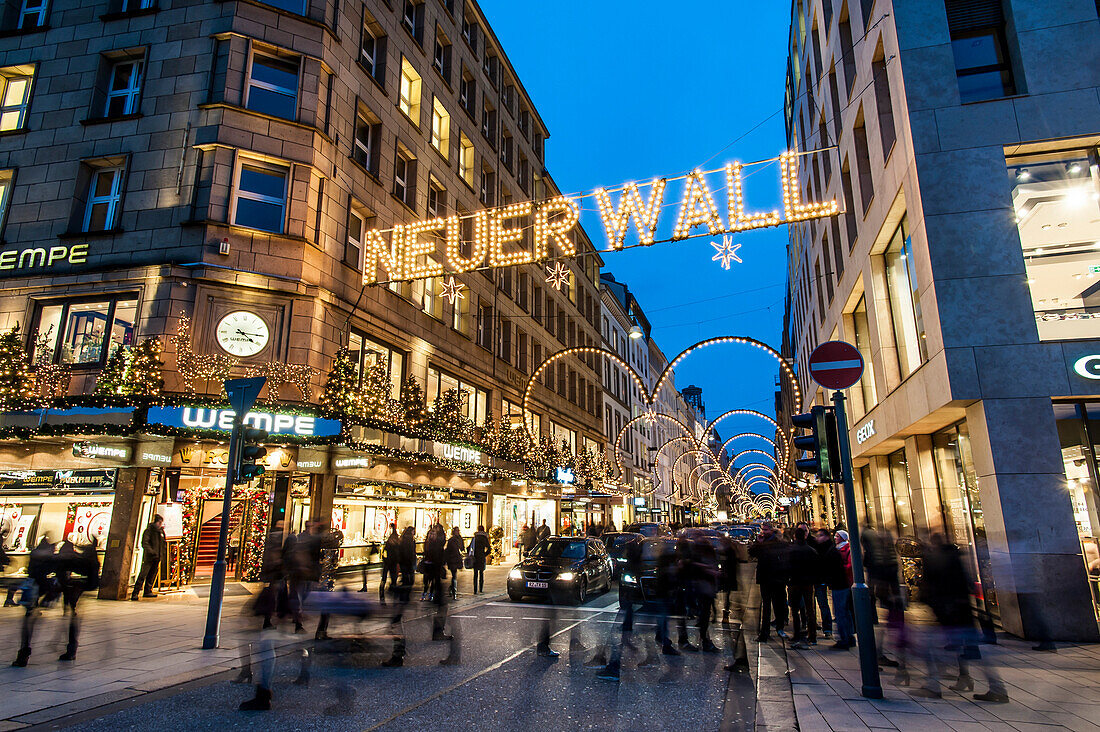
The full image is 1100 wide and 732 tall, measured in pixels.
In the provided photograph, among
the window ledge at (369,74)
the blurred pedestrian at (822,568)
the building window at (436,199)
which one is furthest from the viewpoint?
the building window at (436,199)

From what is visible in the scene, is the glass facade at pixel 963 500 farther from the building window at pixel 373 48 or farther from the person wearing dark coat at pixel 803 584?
the building window at pixel 373 48

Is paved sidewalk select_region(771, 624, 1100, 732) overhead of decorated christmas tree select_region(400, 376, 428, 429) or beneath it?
beneath

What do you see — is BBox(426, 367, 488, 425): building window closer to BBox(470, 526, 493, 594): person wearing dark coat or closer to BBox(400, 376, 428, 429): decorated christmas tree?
BBox(400, 376, 428, 429): decorated christmas tree

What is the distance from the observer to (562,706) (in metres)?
6.72

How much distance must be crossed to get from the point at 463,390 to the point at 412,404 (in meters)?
5.03

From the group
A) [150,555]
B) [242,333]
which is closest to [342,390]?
[242,333]

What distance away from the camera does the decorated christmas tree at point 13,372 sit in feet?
49.1

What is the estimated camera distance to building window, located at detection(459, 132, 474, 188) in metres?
28.2

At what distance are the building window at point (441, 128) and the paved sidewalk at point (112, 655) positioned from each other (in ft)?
62.0

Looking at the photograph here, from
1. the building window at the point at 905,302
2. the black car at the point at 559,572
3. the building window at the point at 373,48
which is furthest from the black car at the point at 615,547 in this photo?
the building window at the point at 373,48

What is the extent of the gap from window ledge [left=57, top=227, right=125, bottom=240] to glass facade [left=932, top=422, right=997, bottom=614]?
67.3 ft

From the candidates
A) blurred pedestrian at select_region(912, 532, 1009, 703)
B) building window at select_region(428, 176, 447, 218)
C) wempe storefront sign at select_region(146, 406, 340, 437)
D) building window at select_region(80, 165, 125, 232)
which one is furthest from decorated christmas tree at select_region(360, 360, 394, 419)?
blurred pedestrian at select_region(912, 532, 1009, 703)

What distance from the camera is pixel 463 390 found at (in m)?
24.8

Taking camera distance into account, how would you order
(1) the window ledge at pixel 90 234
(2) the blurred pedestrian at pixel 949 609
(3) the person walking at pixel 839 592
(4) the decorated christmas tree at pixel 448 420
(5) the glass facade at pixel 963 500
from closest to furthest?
(2) the blurred pedestrian at pixel 949 609 → (3) the person walking at pixel 839 592 → (5) the glass facade at pixel 963 500 → (1) the window ledge at pixel 90 234 → (4) the decorated christmas tree at pixel 448 420
